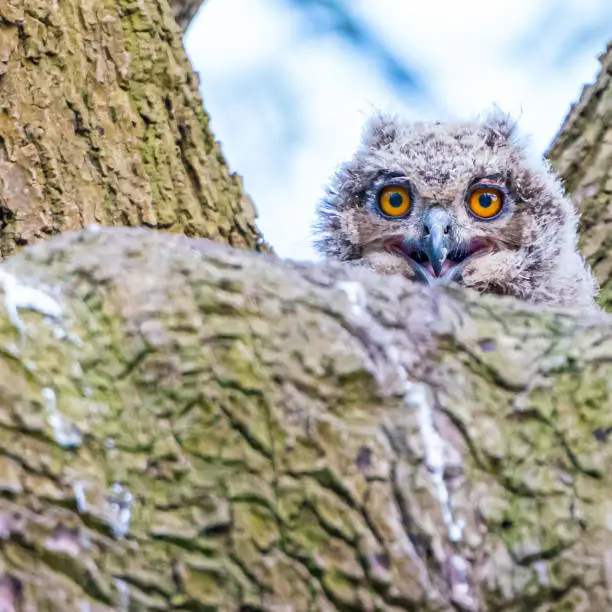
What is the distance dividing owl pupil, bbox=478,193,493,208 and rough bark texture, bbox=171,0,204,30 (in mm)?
1461

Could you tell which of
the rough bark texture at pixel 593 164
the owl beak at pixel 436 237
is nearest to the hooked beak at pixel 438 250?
the owl beak at pixel 436 237

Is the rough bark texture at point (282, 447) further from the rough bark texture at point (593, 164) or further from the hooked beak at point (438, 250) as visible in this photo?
the rough bark texture at point (593, 164)

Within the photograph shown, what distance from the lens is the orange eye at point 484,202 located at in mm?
3006

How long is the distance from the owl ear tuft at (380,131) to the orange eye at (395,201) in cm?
26

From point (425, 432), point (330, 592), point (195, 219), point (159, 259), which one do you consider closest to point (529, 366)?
point (425, 432)

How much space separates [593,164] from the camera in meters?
3.58

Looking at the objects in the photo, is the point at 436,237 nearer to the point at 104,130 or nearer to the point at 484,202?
the point at 484,202

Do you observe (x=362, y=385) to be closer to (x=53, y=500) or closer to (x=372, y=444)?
(x=372, y=444)

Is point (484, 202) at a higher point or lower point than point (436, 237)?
→ higher

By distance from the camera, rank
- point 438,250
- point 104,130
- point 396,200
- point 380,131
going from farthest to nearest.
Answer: point 380,131 < point 396,200 < point 438,250 < point 104,130

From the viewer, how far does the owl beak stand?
2.88 meters

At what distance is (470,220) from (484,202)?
8 cm

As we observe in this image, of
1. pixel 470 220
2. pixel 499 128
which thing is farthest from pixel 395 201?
pixel 499 128

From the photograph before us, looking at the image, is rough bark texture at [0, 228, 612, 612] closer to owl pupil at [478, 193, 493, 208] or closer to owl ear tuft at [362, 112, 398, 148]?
owl pupil at [478, 193, 493, 208]
